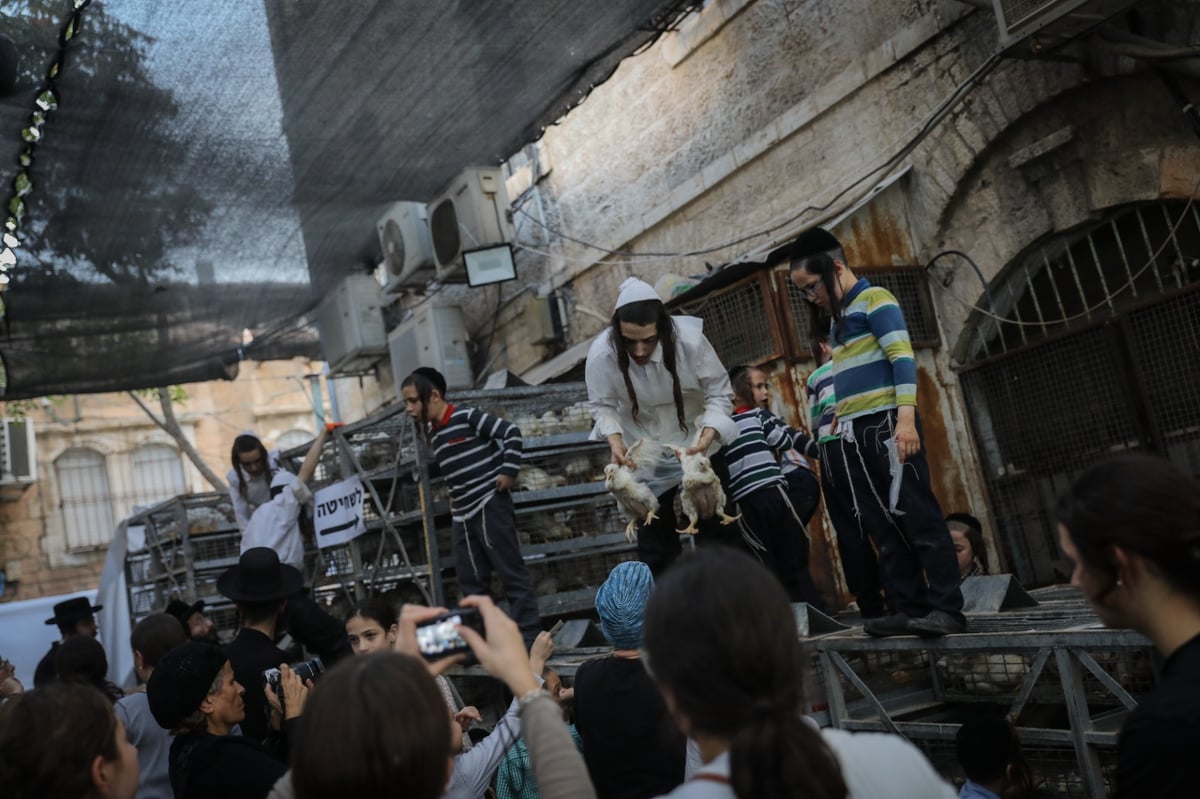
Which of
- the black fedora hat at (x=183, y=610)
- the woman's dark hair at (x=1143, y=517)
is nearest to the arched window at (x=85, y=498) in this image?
the black fedora hat at (x=183, y=610)

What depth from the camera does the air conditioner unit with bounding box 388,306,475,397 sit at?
13664 mm

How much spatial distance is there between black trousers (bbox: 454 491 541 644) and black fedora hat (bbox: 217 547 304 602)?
1.66 m

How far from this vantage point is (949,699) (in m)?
5.62

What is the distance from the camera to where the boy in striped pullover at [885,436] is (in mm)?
4543

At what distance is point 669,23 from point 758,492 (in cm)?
455

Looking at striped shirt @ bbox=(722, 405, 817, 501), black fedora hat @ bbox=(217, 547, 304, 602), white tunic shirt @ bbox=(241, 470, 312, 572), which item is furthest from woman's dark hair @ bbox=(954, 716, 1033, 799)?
white tunic shirt @ bbox=(241, 470, 312, 572)

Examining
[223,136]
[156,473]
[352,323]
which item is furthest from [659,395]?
[156,473]

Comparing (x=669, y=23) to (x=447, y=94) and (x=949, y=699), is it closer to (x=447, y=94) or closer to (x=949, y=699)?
(x=447, y=94)

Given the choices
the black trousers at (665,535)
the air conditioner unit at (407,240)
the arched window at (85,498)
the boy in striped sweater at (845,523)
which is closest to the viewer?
the boy in striped sweater at (845,523)

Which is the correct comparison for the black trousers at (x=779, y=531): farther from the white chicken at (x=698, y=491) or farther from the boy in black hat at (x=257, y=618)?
the boy in black hat at (x=257, y=618)

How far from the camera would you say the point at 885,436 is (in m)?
4.79

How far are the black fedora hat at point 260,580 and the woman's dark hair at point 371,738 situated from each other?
11.6 ft

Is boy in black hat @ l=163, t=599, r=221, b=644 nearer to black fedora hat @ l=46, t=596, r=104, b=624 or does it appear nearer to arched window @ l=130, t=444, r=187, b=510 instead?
black fedora hat @ l=46, t=596, r=104, b=624

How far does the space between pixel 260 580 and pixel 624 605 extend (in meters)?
2.50
